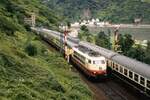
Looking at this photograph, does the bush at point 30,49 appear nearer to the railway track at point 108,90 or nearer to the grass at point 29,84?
the grass at point 29,84

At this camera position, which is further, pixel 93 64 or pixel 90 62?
→ pixel 90 62

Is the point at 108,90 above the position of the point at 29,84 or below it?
below

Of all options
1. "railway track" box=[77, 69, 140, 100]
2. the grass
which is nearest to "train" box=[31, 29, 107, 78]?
"railway track" box=[77, 69, 140, 100]

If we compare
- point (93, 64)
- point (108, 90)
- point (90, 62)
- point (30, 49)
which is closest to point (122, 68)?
point (108, 90)

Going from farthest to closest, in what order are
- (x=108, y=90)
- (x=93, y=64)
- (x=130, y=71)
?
(x=93, y=64) → (x=108, y=90) → (x=130, y=71)

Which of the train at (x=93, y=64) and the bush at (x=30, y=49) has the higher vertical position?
the bush at (x=30, y=49)

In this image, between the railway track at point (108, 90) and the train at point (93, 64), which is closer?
the railway track at point (108, 90)

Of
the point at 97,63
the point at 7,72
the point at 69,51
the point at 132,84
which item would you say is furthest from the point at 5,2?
the point at 7,72

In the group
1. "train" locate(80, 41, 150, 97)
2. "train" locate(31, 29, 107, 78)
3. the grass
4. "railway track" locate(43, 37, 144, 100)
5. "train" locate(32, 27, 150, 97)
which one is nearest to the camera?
the grass

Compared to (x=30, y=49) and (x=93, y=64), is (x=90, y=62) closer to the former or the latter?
(x=93, y=64)

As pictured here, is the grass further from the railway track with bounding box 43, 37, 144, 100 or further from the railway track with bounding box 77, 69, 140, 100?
the railway track with bounding box 77, 69, 140, 100

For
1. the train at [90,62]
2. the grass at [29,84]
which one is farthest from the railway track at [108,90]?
the grass at [29,84]

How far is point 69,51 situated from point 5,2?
22386 mm

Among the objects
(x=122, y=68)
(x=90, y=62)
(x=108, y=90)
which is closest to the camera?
(x=108, y=90)
